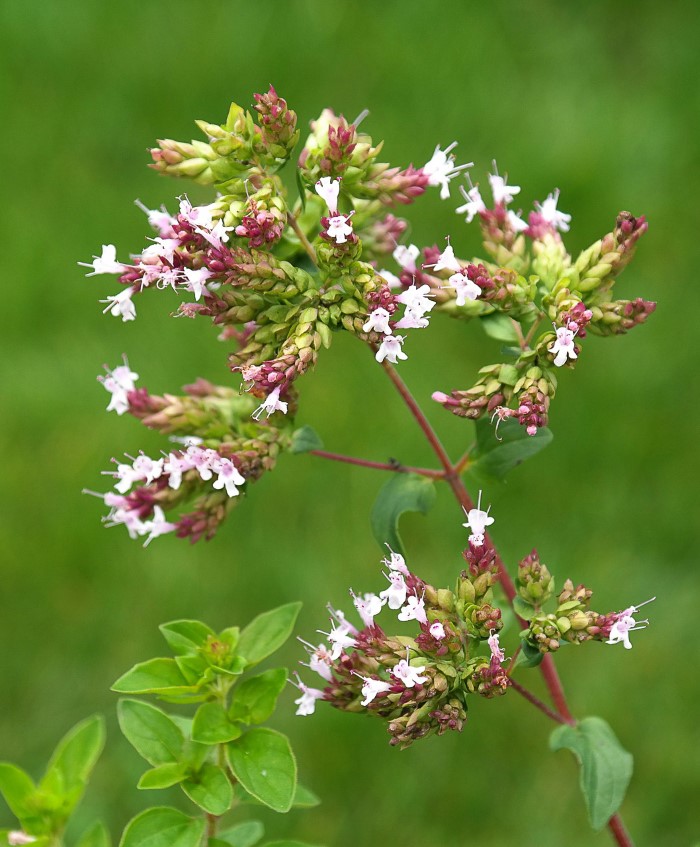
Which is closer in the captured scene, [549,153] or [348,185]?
[348,185]

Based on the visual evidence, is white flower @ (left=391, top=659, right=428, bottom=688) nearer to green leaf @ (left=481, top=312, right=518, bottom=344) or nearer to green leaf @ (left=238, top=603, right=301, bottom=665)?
green leaf @ (left=238, top=603, right=301, bottom=665)

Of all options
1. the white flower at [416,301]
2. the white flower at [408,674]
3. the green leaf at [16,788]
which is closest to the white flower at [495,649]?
the white flower at [408,674]

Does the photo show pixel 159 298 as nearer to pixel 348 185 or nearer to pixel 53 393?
pixel 53 393

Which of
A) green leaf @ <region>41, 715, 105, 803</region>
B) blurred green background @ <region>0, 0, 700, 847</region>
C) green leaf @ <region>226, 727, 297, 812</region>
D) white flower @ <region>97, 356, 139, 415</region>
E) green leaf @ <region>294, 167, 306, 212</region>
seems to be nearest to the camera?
green leaf @ <region>226, 727, 297, 812</region>

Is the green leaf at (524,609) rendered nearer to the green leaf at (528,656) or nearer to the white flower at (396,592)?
the green leaf at (528,656)

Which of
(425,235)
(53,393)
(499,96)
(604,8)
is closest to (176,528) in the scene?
(53,393)

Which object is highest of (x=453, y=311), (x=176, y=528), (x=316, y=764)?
(x=453, y=311)

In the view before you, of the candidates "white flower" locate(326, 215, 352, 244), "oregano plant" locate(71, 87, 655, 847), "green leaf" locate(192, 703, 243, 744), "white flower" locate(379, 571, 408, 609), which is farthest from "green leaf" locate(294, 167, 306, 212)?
"green leaf" locate(192, 703, 243, 744)

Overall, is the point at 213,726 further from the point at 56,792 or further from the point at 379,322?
the point at 379,322
